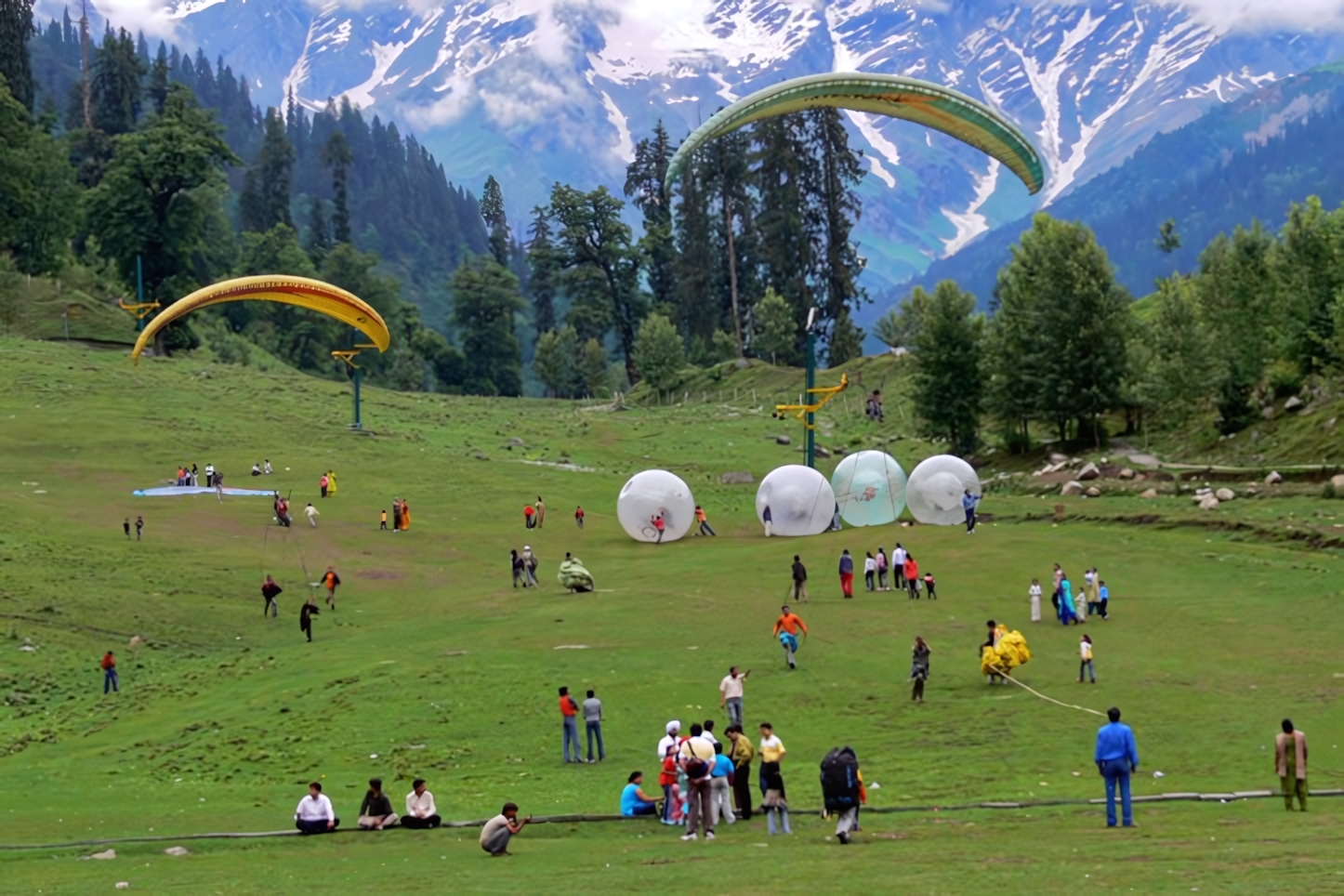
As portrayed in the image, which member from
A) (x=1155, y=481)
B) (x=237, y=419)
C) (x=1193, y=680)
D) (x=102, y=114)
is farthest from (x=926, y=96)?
(x=102, y=114)

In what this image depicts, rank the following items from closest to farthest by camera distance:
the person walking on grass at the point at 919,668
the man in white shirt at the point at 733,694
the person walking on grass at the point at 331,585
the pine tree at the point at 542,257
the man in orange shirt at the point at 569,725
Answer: the man in orange shirt at the point at 569,725 < the man in white shirt at the point at 733,694 < the person walking on grass at the point at 919,668 < the person walking on grass at the point at 331,585 < the pine tree at the point at 542,257

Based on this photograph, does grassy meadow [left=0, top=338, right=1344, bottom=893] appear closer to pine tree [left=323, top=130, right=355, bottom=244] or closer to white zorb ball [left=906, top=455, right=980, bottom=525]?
white zorb ball [left=906, top=455, right=980, bottom=525]

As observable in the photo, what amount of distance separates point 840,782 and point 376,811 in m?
6.98

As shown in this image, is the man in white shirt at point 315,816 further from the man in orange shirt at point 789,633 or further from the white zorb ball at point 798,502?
the white zorb ball at point 798,502

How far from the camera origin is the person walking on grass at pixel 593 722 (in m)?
26.5

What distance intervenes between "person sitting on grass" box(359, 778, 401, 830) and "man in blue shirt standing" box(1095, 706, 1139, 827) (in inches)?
383

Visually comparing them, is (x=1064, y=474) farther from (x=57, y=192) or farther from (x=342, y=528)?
(x=57, y=192)

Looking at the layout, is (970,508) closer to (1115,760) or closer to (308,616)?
(308,616)

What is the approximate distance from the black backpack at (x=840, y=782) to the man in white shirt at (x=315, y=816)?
7.10m

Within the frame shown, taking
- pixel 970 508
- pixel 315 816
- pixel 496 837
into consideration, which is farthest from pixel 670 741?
pixel 970 508

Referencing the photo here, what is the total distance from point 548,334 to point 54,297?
3976cm

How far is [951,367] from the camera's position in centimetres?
7581

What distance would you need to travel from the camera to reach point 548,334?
13362 centimetres

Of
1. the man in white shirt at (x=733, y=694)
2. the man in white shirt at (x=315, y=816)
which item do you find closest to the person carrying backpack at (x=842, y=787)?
the man in white shirt at (x=733, y=694)
